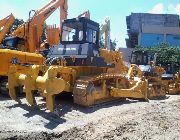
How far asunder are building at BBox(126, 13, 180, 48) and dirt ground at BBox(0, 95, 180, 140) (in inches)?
1232

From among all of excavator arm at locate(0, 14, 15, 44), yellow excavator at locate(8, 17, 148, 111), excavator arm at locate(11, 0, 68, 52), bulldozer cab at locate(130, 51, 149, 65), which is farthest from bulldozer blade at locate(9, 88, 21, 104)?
bulldozer cab at locate(130, 51, 149, 65)

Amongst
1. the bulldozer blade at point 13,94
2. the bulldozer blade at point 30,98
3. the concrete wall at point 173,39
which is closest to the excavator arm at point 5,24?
the bulldozer blade at point 13,94

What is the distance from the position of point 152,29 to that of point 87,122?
3396 cm

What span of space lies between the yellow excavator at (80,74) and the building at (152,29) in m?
29.2

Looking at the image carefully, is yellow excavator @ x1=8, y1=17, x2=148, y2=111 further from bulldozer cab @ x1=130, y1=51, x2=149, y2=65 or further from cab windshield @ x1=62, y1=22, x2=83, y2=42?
bulldozer cab @ x1=130, y1=51, x2=149, y2=65

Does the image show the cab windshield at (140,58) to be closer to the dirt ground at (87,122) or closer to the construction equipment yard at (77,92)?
the construction equipment yard at (77,92)

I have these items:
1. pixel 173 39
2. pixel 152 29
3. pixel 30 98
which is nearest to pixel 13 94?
pixel 30 98

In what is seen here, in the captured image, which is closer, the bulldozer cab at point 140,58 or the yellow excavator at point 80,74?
the yellow excavator at point 80,74

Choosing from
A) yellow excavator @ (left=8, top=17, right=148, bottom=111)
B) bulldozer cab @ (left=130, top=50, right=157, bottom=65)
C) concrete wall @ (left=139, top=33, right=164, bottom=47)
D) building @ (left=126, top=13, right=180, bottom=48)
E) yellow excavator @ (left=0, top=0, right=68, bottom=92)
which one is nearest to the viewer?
yellow excavator @ (left=8, top=17, right=148, bottom=111)

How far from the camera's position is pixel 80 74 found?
9516 millimetres

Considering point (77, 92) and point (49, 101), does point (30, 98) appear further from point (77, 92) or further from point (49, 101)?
point (77, 92)

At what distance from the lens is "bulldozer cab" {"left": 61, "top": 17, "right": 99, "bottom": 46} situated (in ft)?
32.0

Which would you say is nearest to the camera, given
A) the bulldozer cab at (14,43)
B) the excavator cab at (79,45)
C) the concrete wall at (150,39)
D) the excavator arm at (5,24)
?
the excavator cab at (79,45)

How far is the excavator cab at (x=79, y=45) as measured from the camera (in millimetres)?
9469
